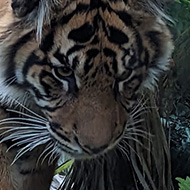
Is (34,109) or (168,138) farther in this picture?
(168,138)

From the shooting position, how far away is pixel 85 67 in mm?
1955

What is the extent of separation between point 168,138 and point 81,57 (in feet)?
3.54

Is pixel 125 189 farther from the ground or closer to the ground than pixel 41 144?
closer to the ground

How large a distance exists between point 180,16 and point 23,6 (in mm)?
827

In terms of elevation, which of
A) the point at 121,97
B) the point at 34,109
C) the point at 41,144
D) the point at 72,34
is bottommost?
the point at 41,144

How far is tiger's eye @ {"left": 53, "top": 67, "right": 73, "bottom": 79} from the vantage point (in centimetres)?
198

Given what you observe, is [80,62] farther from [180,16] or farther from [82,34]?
[180,16]

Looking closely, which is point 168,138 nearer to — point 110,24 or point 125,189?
point 125,189

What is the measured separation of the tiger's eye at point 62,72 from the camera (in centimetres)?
198

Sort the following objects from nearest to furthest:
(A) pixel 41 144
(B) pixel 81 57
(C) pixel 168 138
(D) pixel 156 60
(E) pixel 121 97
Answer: (B) pixel 81 57
(E) pixel 121 97
(D) pixel 156 60
(A) pixel 41 144
(C) pixel 168 138

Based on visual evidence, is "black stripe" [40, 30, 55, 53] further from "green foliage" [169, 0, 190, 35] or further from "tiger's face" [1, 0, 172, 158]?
"green foliage" [169, 0, 190, 35]

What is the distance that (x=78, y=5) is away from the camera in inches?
79.4

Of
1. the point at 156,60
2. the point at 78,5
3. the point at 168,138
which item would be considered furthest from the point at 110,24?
the point at 168,138

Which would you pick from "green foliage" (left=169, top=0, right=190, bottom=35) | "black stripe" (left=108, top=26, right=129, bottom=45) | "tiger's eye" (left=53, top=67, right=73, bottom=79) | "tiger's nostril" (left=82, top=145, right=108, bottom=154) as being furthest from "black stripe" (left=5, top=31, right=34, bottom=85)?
"green foliage" (left=169, top=0, right=190, bottom=35)
